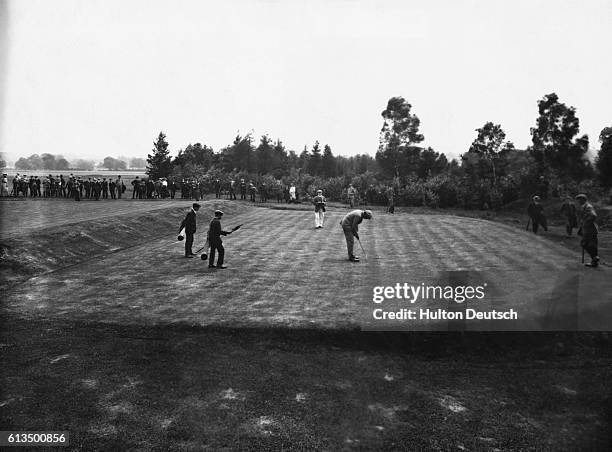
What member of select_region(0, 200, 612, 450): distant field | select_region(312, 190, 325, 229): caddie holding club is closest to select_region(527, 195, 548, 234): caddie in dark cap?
select_region(0, 200, 612, 450): distant field

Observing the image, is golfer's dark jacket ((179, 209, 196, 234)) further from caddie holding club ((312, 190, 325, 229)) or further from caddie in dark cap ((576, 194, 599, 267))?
caddie in dark cap ((576, 194, 599, 267))

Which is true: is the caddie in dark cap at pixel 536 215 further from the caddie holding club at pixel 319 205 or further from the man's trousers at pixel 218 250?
the man's trousers at pixel 218 250

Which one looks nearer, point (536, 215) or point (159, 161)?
point (536, 215)

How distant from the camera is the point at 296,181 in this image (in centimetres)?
5016

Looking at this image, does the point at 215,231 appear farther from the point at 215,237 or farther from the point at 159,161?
the point at 159,161

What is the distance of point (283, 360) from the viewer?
9.06 m

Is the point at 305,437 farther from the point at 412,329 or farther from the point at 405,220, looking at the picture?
the point at 405,220

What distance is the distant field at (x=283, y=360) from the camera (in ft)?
22.1

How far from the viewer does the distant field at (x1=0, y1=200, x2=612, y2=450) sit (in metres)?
6.73

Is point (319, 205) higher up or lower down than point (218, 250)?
higher up

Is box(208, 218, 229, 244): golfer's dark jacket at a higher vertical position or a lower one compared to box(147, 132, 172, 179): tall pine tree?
lower

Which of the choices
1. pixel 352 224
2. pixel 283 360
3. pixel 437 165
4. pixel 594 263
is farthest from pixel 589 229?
pixel 437 165

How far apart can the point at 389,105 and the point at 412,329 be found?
211 ft

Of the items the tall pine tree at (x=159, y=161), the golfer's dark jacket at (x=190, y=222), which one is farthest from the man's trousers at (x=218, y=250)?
the tall pine tree at (x=159, y=161)
